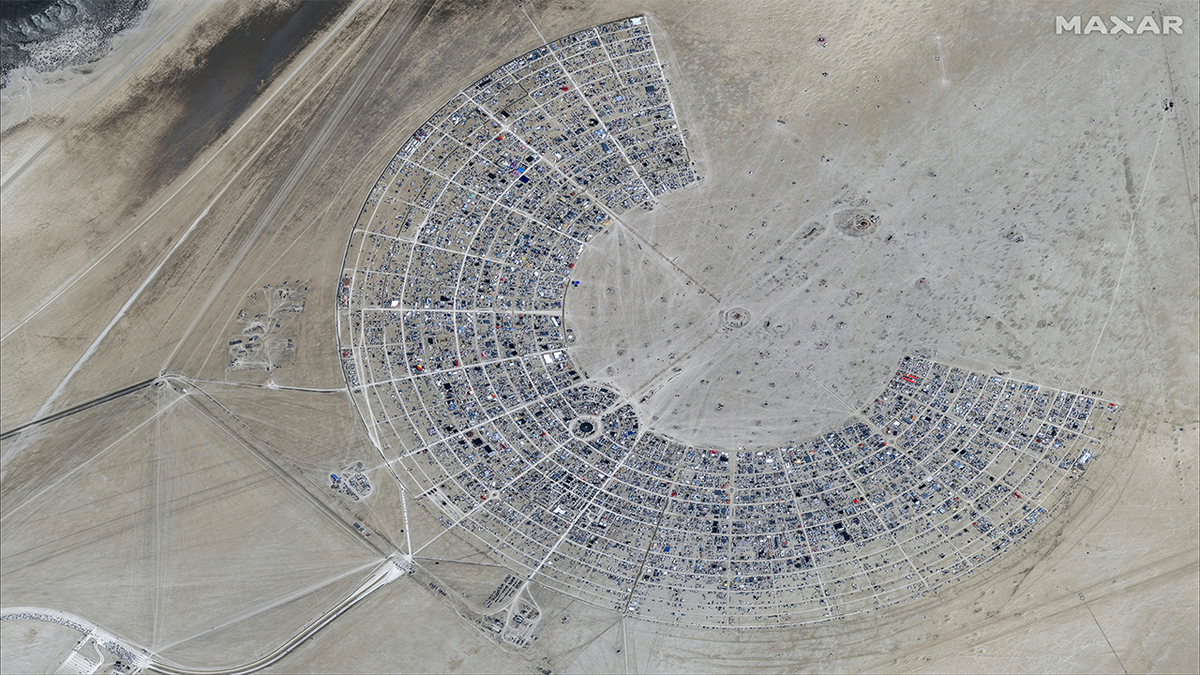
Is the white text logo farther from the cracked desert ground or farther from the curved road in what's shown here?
the curved road

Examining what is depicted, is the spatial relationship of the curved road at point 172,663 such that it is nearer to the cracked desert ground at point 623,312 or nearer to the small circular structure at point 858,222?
the cracked desert ground at point 623,312

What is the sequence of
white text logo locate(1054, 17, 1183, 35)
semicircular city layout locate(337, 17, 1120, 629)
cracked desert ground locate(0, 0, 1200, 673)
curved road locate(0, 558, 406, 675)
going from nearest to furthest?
curved road locate(0, 558, 406, 675)
cracked desert ground locate(0, 0, 1200, 673)
semicircular city layout locate(337, 17, 1120, 629)
white text logo locate(1054, 17, 1183, 35)

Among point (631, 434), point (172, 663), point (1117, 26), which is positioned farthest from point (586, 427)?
point (1117, 26)

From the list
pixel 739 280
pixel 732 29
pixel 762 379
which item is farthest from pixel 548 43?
pixel 762 379

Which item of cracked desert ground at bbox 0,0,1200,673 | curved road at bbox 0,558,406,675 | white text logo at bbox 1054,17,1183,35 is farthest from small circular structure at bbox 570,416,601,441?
white text logo at bbox 1054,17,1183,35

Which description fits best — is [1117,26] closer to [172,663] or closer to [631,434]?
[631,434]

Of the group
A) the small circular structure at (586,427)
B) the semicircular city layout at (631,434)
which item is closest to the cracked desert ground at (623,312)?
the semicircular city layout at (631,434)
